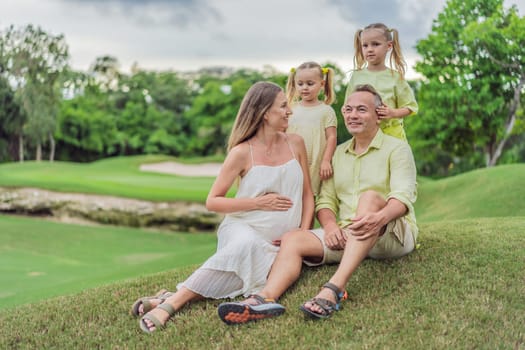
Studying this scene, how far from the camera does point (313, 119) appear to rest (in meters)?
4.68

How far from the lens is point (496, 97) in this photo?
1994 cm

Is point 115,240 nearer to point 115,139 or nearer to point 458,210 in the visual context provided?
point 458,210

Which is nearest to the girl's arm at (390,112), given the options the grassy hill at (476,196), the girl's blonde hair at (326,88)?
the girl's blonde hair at (326,88)

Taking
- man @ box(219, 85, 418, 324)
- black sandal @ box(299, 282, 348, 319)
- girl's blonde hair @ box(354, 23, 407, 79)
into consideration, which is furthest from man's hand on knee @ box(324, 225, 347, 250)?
girl's blonde hair @ box(354, 23, 407, 79)

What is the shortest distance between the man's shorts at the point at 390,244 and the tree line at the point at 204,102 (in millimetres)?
1745

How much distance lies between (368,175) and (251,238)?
3.16ft

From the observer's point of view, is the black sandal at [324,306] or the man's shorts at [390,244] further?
the man's shorts at [390,244]

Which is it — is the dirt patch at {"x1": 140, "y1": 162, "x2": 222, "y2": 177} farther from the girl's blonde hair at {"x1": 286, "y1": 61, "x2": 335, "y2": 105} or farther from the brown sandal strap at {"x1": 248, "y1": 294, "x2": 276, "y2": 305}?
the brown sandal strap at {"x1": 248, "y1": 294, "x2": 276, "y2": 305}

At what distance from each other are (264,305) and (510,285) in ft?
5.91

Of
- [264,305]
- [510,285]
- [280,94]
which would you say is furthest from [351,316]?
[280,94]

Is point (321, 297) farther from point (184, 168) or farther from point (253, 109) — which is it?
A: point (184, 168)

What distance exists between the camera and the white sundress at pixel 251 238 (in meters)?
3.96

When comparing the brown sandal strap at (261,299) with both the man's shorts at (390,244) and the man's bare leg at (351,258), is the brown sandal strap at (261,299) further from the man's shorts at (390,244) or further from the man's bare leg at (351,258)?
the man's shorts at (390,244)

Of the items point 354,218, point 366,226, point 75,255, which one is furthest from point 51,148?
point 366,226
